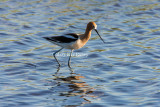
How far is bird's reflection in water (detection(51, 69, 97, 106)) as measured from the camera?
9.73m

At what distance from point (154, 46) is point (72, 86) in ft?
17.0

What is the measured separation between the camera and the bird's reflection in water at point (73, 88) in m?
9.73

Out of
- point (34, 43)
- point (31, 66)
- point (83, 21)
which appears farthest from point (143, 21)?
point (31, 66)

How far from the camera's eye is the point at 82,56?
13.6 m

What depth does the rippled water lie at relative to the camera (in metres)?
9.76

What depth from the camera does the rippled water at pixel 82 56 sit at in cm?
976

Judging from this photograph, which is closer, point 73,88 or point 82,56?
point 73,88

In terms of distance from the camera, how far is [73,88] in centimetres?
1041

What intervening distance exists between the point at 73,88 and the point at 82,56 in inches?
132

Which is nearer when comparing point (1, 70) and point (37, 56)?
point (1, 70)

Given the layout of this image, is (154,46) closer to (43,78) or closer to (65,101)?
(43,78)

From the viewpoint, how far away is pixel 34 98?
954 centimetres

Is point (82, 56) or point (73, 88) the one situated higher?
point (82, 56)

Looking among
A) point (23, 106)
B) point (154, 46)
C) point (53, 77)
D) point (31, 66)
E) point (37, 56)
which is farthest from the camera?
point (154, 46)
